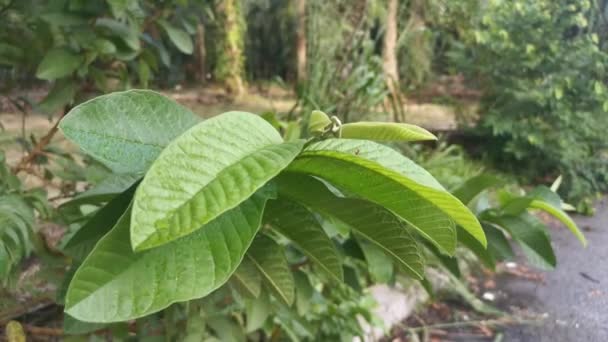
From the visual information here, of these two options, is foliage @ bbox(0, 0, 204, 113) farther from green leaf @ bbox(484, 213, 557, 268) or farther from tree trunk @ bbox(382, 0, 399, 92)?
tree trunk @ bbox(382, 0, 399, 92)

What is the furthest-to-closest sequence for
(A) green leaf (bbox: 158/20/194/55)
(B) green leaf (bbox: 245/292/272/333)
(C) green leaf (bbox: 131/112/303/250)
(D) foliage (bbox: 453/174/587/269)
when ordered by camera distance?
(A) green leaf (bbox: 158/20/194/55)
(B) green leaf (bbox: 245/292/272/333)
(D) foliage (bbox: 453/174/587/269)
(C) green leaf (bbox: 131/112/303/250)

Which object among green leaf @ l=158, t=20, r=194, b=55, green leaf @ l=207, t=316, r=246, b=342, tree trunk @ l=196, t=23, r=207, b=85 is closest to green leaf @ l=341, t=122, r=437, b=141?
green leaf @ l=207, t=316, r=246, b=342

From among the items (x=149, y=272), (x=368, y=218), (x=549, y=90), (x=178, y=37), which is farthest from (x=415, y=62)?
(x=149, y=272)

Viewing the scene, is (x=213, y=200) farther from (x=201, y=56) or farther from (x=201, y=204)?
(x=201, y=56)

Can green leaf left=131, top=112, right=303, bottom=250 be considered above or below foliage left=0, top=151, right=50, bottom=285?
above

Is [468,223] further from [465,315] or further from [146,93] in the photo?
[465,315]

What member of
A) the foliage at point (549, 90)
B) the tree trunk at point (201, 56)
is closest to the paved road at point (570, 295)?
the foliage at point (549, 90)

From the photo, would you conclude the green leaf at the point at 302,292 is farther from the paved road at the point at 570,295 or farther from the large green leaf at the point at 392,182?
the paved road at the point at 570,295
